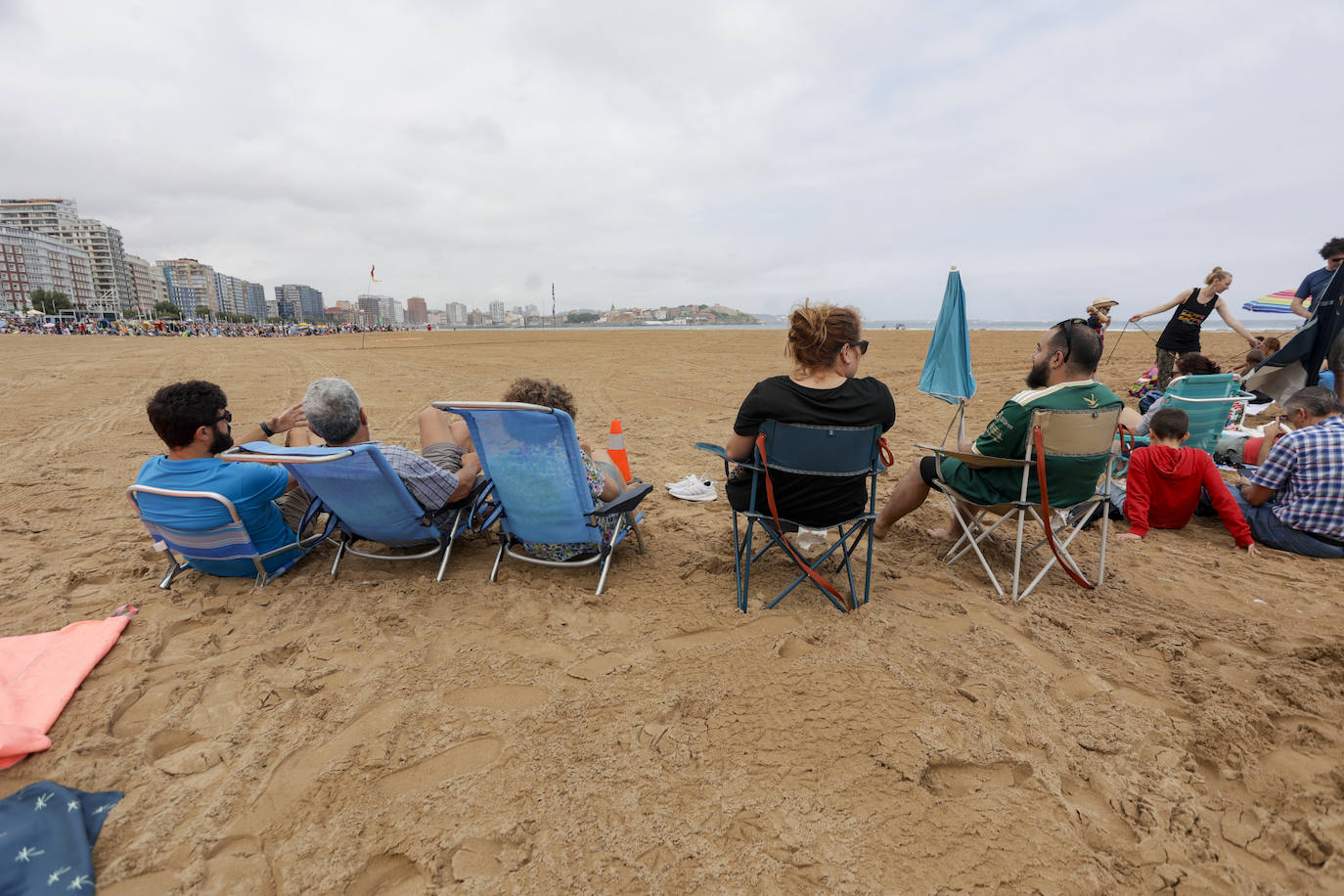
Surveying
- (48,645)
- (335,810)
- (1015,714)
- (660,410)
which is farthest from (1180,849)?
(660,410)

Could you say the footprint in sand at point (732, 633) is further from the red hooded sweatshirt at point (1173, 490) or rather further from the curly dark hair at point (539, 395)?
the red hooded sweatshirt at point (1173, 490)

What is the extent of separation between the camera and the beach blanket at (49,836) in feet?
4.96

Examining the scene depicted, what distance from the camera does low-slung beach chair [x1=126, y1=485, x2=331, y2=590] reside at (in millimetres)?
2818

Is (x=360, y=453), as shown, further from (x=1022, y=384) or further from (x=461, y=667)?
(x=1022, y=384)

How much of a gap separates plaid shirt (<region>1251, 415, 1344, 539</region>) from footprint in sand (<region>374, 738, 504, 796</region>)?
191 inches

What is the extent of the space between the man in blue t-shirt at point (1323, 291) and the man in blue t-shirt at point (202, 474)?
9.76 meters

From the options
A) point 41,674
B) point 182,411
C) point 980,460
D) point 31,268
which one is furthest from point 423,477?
point 31,268

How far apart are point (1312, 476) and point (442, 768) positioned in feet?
16.7

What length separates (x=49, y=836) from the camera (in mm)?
1630

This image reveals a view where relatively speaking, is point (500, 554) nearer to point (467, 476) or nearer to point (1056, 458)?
point (467, 476)

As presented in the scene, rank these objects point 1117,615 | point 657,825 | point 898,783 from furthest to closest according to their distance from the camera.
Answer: point 1117,615, point 898,783, point 657,825

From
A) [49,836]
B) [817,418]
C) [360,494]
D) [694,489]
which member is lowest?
[49,836]

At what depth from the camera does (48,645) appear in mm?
2564

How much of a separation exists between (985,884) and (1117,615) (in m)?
2.05
